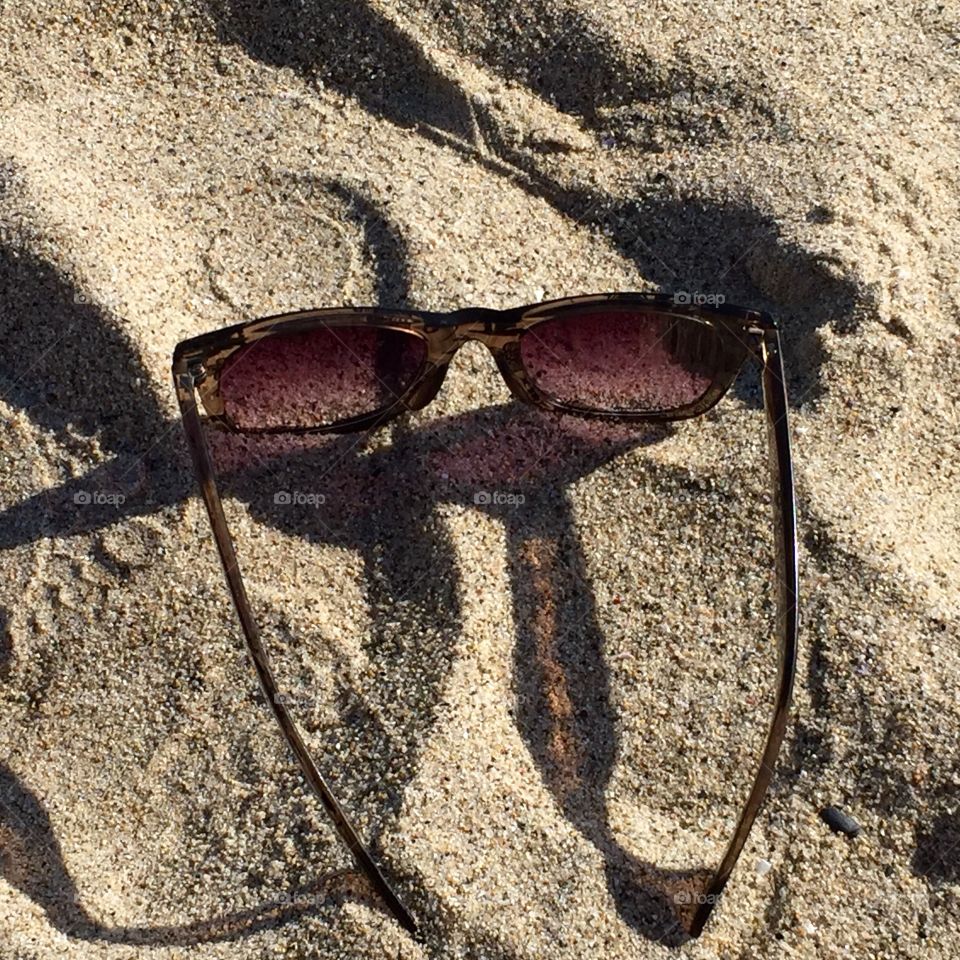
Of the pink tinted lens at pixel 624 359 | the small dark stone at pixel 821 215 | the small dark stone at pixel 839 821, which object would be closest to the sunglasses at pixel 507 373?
the pink tinted lens at pixel 624 359

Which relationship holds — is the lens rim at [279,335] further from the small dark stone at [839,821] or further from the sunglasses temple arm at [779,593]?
the small dark stone at [839,821]

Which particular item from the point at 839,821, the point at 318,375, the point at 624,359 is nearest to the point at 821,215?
the point at 624,359

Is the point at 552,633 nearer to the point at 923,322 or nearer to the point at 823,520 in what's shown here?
the point at 823,520

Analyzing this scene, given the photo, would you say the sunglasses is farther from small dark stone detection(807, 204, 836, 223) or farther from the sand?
small dark stone detection(807, 204, 836, 223)

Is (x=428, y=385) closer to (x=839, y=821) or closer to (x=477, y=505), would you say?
(x=477, y=505)

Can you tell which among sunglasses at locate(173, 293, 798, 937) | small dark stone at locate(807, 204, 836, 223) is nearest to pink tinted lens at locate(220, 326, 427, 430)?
sunglasses at locate(173, 293, 798, 937)

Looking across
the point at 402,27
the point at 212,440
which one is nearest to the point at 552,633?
the point at 212,440
